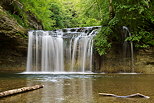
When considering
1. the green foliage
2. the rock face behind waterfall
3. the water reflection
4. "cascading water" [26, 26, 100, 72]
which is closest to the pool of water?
the water reflection

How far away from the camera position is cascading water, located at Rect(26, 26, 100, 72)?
12.1 meters

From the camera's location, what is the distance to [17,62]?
488 inches

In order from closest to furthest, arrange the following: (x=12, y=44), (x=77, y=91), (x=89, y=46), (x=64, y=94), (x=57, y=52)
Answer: (x=64, y=94), (x=77, y=91), (x=12, y=44), (x=89, y=46), (x=57, y=52)

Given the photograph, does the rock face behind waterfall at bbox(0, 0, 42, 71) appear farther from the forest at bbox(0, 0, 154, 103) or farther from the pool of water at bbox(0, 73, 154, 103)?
the pool of water at bbox(0, 73, 154, 103)

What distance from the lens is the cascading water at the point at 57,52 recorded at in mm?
12125

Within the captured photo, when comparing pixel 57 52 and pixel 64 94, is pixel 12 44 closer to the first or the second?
pixel 57 52

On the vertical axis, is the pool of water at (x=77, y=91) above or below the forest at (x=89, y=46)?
below

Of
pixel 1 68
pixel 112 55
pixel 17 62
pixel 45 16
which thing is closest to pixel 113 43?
pixel 112 55

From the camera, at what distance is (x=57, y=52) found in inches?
504

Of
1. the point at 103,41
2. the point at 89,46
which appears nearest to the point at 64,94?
the point at 103,41

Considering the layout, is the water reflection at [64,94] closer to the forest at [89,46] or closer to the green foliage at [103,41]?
the forest at [89,46]

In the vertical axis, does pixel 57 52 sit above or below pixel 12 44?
below

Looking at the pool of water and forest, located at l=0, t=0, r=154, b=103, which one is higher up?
forest, located at l=0, t=0, r=154, b=103

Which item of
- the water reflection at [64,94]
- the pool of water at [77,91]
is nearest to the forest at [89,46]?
the pool of water at [77,91]
